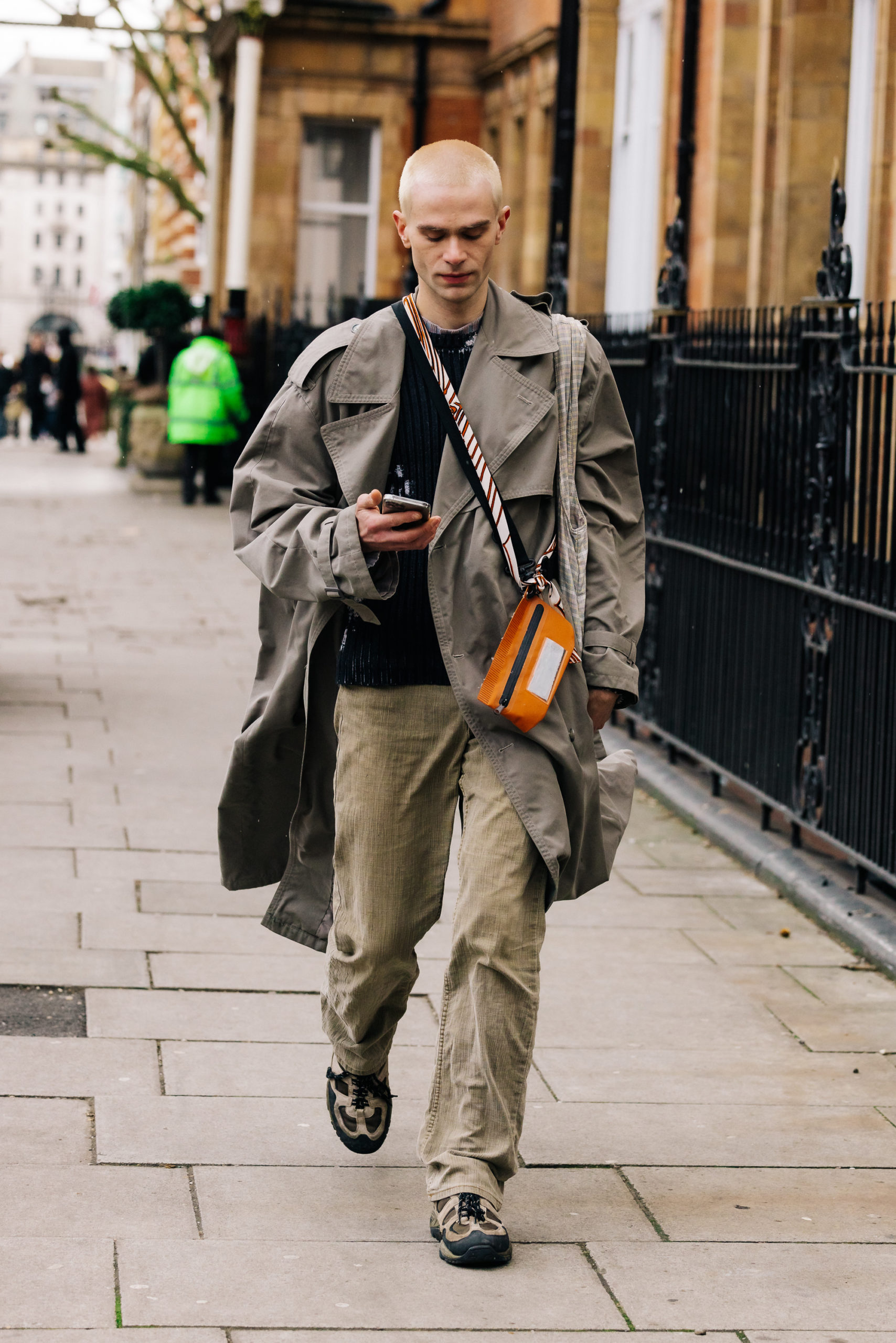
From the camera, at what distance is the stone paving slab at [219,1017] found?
15.8 feet

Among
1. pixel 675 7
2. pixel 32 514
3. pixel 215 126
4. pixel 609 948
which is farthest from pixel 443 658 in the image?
pixel 215 126

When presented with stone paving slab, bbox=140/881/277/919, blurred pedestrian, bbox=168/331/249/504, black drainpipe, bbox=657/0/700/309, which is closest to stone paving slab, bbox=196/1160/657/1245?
stone paving slab, bbox=140/881/277/919

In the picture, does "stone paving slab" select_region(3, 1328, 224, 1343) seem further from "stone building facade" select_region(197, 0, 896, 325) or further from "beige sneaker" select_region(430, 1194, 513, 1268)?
"stone building facade" select_region(197, 0, 896, 325)

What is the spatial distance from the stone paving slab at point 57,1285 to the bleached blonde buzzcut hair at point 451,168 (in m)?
1.89

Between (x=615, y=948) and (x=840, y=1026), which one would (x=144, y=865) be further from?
(x=840, y=1026)

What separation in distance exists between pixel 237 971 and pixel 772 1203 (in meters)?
1.87

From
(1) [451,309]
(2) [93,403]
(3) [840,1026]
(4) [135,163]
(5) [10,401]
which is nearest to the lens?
(1) [451,309]

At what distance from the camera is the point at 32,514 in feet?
65.3

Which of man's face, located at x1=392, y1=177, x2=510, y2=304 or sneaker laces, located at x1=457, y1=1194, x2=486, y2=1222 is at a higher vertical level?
man's face, located at x1=392, y1=177, x2=510, y2=304

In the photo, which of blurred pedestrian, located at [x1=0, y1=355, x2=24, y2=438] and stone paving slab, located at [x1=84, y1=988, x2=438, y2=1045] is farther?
blurred pedestrian, located at [x1=0, y1=355, x2=24, y2=438]

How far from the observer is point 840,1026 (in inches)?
203

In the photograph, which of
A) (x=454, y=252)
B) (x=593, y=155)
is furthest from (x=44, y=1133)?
(x=593, y=155)

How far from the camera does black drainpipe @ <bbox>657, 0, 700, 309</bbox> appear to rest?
875 cm

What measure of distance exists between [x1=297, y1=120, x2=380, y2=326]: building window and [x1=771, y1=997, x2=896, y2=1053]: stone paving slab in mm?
19878
